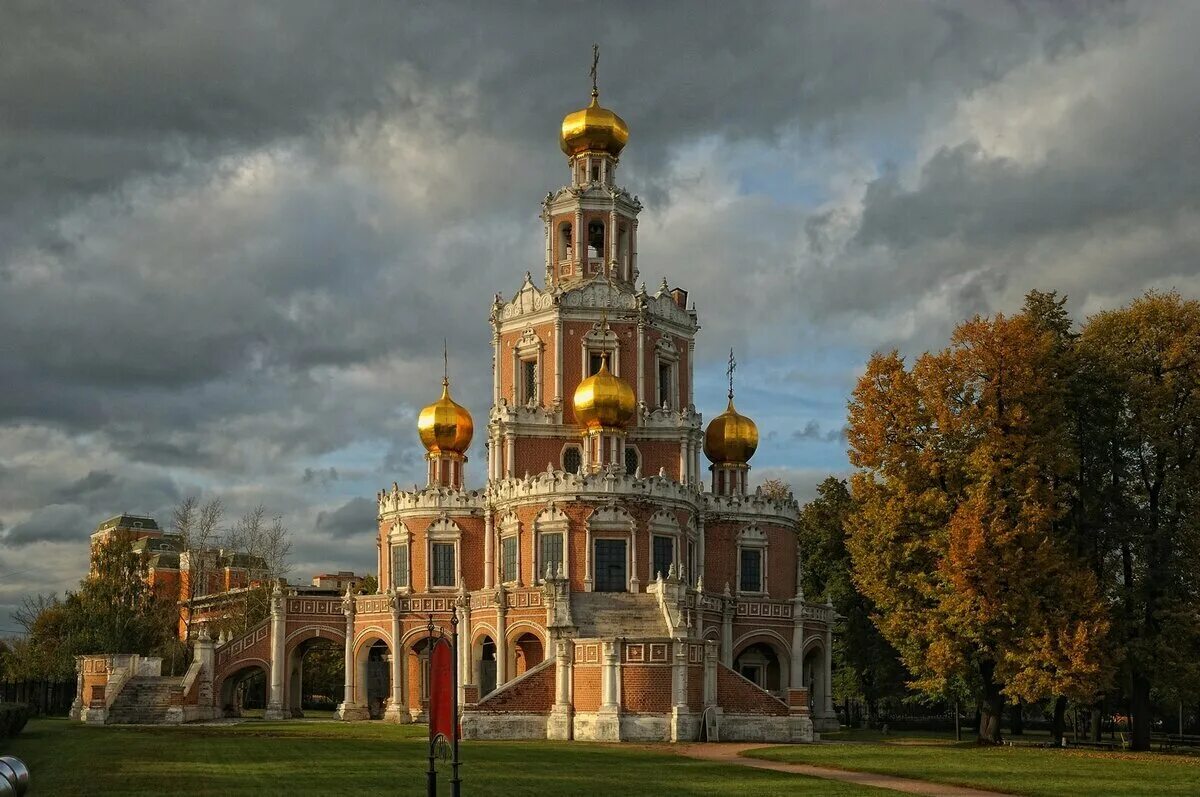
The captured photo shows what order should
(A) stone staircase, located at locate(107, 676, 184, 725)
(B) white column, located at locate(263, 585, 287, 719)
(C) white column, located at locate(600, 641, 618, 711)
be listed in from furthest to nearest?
(B) white column, located at locate(263, 585, 287, 719) < (A) stone staircase, located at locate(107, 676, 184, 725) < (C) white column, located at locate(600, 641, 618, 711)

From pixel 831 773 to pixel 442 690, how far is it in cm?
1692

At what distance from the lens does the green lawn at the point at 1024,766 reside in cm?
2806

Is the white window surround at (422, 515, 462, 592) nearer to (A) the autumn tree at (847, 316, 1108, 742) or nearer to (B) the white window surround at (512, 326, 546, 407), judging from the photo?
(B) the white window surround at (512, 326, 546, 407)

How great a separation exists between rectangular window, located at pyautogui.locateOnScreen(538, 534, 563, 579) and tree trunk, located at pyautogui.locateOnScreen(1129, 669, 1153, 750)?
21.9 metres

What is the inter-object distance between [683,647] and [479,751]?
10.1 meters

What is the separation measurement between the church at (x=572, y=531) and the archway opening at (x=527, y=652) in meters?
0.08

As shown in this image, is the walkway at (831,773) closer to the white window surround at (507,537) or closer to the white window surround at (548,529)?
the white window surround at (548,529)

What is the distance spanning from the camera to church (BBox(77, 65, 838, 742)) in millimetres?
55938

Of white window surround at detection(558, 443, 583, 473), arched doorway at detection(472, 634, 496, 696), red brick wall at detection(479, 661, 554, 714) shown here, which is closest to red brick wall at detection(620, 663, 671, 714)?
red brick wall at detection(479, 661, 554, 714)

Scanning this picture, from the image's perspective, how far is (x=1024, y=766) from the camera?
33688 mm

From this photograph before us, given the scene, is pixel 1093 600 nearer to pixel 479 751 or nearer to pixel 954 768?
pixel 954 768

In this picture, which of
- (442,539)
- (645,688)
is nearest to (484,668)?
(442,539)

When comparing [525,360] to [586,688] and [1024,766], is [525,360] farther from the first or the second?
[1024,766]

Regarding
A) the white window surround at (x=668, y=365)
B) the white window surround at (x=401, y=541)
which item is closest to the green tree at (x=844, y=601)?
the white window surround at (x=668, y=365)
